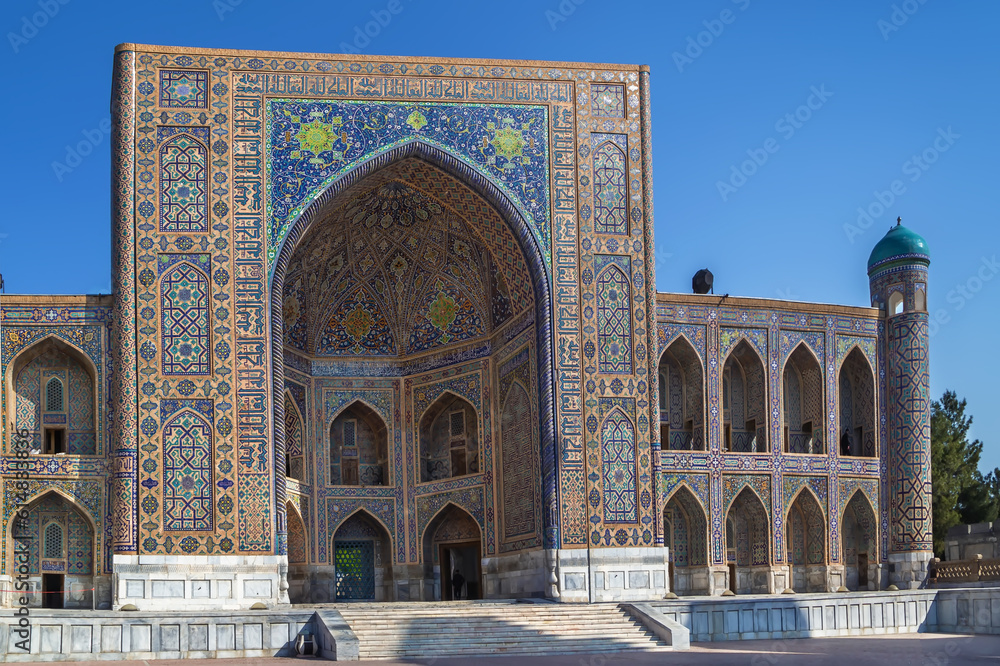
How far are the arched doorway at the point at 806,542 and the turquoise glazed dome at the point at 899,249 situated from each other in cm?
443

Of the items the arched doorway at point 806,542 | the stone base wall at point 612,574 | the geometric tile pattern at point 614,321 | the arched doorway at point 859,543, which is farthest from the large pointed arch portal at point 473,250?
the arched doorway at point 859,543

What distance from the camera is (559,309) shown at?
57.3ft

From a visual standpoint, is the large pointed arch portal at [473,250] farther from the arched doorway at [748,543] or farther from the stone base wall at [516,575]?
the arched doorway at [748,543]

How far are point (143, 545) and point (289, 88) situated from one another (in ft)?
21.9

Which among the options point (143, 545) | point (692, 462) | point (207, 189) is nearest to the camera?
point (143, 545)

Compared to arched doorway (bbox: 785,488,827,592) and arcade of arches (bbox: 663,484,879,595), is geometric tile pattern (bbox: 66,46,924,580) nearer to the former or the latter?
arcade of arches (bbox: 663,484,879,595)

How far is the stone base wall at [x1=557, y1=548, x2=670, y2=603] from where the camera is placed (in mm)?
16703

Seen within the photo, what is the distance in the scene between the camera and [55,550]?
16578 mm

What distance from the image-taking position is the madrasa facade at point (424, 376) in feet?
53.6

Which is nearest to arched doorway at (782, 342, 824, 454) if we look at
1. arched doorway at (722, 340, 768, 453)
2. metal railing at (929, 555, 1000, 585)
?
arched doorway at (722, 340, 768, 453)

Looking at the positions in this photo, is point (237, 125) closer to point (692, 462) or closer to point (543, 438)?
point (543, 438)

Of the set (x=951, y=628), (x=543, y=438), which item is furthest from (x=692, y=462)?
(x=951, y=628)

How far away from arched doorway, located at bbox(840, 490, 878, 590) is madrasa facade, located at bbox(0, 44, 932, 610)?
46 millimetres

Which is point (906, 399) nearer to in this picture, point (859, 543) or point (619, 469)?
point (859, 543)
